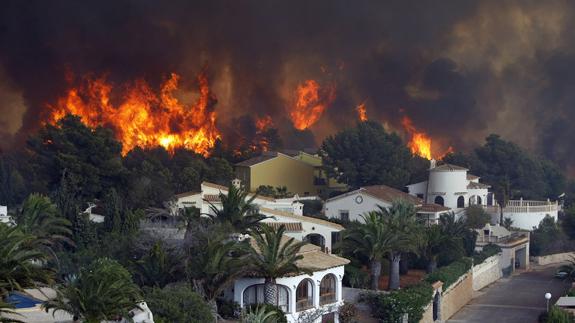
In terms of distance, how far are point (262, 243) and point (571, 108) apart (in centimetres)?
6536

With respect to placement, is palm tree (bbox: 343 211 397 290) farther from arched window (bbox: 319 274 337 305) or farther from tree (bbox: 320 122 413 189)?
tree (bbox: 320 122 413 189)

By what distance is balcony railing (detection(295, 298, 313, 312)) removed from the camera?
40.8 m

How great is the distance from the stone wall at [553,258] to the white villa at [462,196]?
3.83 m

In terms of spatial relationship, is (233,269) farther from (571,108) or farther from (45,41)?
(571,108)

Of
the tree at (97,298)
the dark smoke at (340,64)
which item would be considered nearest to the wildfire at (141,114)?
the dark smoke at (340,64)

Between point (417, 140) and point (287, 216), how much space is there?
41694 millimetres

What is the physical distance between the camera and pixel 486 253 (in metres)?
58.2

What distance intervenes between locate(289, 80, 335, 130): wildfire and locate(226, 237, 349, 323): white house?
50284mm

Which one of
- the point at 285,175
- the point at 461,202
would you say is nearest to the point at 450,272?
the point at 461,202

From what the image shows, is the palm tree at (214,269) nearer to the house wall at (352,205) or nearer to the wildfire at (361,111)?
the house wall at (352,205)

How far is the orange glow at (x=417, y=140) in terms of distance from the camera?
92312mm

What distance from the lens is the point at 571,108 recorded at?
9869 centimetres

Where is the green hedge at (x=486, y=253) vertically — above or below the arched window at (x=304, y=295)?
above

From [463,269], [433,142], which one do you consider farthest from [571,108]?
[463,269]
